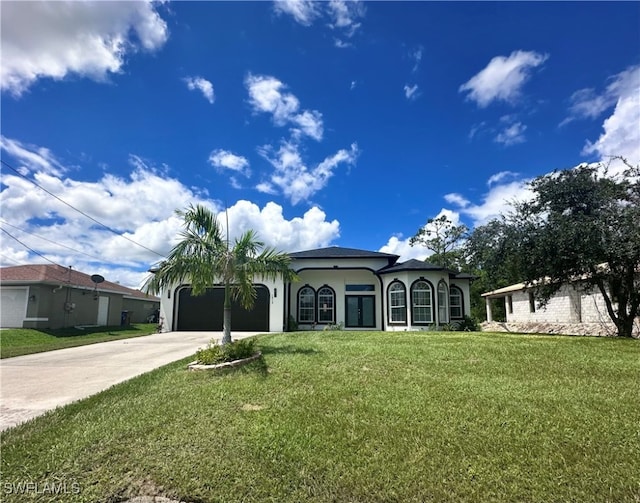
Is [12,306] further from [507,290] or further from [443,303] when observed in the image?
[507,290]

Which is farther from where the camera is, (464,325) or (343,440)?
(464,325)

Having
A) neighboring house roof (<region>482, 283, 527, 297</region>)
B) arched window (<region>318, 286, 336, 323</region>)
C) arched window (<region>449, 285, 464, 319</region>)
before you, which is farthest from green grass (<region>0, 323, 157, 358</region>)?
neighboring house roof (<region>482, 283, 527, 297</region>)

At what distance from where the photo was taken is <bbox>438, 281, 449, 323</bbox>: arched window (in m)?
18.3

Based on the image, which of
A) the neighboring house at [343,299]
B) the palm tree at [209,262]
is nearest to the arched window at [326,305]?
the neighboring house at [343,299]

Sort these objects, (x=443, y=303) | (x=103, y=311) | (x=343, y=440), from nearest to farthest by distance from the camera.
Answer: (x=343, y=440), (x=443, y=303), (x=103, y=311)

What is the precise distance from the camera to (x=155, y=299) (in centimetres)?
3456

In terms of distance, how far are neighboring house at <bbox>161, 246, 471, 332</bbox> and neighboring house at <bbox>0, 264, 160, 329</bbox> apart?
3260 mm

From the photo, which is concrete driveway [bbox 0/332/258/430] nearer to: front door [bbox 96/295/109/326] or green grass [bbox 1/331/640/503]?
green grass [bbox 1/331/640/503]

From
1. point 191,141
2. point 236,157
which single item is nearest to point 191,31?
point 191,141

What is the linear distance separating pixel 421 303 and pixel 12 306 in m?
21.4

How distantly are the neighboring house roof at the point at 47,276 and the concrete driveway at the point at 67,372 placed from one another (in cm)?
685

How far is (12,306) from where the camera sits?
63.5 feet

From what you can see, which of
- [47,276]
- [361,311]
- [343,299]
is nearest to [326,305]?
[343,299]

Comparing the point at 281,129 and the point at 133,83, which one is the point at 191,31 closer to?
the point at 133,83
